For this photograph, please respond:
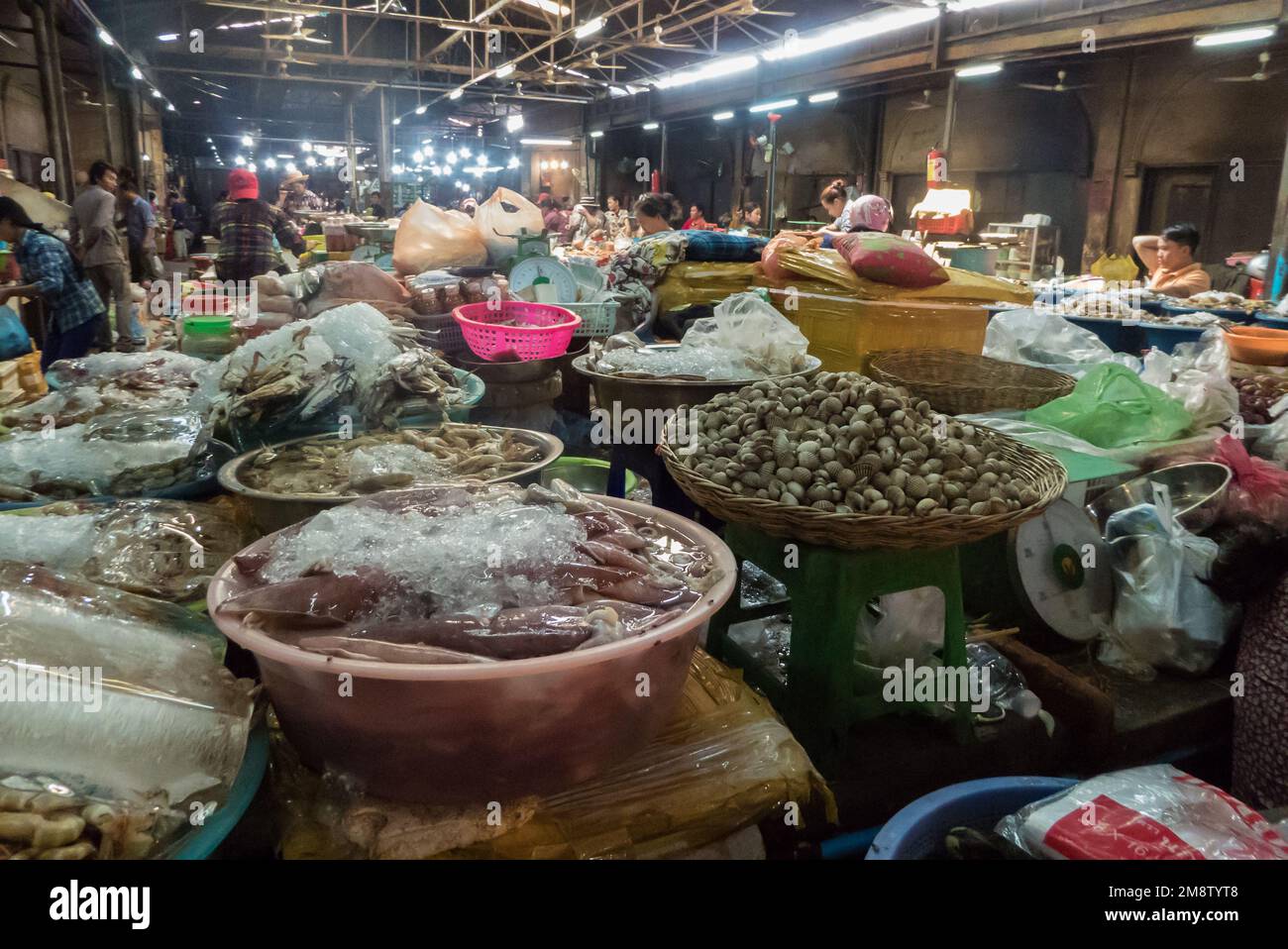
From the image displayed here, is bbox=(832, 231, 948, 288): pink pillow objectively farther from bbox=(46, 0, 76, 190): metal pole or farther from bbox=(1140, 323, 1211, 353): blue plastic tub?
bbox=(46, 0, 76, 190): metal pole

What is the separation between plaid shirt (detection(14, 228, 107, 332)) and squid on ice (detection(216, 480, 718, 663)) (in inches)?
215

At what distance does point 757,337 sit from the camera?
3131 millimetres

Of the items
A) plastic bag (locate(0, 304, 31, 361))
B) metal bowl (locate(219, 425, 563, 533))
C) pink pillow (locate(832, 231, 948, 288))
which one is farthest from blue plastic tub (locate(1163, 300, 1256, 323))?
plastic bag (locate(0, 304, 31, 361))

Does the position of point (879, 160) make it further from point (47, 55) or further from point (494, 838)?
point (494, 838)

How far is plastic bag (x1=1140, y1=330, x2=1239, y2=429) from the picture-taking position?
10.4ft

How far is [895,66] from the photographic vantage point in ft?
41.4

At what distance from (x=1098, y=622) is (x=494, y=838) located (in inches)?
78.8

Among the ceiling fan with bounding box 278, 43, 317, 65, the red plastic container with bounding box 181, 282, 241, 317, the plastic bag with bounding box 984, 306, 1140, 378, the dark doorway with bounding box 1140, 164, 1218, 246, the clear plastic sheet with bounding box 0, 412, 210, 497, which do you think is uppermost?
the ceiling fan with bounding box 278, 43, 317, 65

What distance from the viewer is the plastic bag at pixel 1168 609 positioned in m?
2.41

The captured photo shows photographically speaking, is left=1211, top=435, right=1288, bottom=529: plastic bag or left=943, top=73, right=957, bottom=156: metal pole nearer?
left=1211, top=435, right=1288, bottom=529: plastic bag

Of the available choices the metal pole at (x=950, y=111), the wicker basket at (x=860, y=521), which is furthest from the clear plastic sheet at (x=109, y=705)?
the metal pole at (x=950, y=111)

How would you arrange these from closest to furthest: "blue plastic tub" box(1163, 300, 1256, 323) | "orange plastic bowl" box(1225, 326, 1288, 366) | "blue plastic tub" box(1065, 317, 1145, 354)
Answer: "orange plastic bowl" box(1225, 326, 1288, 366) → "blue plastic tub" box(1065, 317, 1145, 354) → "blue plastic tub" box(1163, 300, 1256, 323)

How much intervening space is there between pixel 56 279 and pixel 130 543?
5.09 metres

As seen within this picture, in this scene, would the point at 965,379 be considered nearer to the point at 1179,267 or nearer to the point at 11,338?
the point at 11,338
